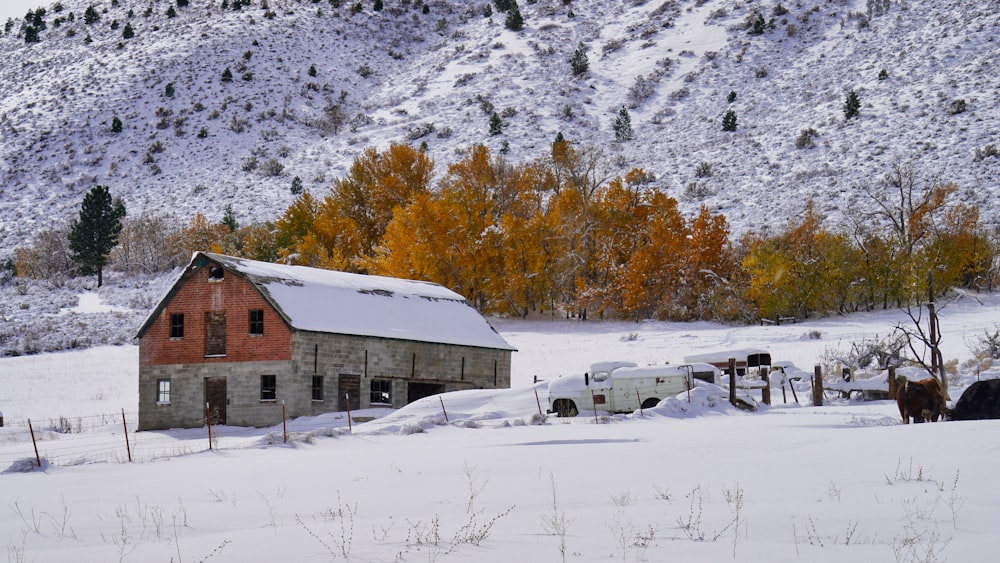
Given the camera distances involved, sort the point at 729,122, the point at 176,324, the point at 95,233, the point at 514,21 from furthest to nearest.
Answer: the point at 514,21 < the point at 729,122 < the point at 95,233 < the point at 176,324

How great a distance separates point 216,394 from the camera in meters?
33.4

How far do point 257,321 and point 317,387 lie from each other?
320cm

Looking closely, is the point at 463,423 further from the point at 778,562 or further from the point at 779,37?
the point at 779,37

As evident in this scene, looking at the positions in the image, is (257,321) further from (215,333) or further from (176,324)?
(176,324)

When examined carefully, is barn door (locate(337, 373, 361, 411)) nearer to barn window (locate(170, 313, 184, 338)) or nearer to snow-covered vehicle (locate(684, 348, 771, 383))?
barn window (locate(170, 313, 184, 338))

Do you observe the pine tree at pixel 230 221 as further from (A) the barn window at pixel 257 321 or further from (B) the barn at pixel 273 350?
(A) the barn window at pixel 257 321

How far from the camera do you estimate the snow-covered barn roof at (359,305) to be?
33.6 metres

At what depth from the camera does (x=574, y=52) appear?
389 ft

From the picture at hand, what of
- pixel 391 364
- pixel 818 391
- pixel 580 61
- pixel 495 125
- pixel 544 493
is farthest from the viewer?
pixel 580 61

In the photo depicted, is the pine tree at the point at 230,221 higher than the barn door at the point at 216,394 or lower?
higher

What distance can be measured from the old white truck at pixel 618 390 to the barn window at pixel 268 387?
10.1 meters

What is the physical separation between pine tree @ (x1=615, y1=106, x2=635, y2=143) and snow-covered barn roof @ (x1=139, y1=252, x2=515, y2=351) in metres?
56.0

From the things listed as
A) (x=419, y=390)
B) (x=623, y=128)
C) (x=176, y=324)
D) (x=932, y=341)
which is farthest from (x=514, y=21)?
(x=932, y=341)

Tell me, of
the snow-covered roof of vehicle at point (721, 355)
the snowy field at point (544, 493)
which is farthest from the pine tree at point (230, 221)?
the snowy field at point (544, 493)
